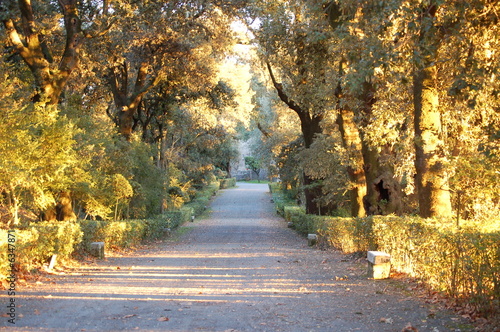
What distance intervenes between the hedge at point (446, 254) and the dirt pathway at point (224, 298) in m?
0.45

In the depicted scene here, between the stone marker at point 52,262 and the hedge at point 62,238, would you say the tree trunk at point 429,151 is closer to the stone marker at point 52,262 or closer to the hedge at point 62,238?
the hedge at point 62,238

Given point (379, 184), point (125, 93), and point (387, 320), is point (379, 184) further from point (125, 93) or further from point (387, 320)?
point (125, 93)

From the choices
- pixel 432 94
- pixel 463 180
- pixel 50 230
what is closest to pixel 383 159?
pixel 463 180

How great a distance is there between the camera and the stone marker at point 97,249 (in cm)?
1466

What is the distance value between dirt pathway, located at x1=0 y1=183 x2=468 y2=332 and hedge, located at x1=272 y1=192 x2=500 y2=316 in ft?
1.48

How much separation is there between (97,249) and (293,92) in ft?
36.6

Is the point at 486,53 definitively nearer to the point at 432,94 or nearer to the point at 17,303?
the point at 432,94

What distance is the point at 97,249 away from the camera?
14680 millimetres

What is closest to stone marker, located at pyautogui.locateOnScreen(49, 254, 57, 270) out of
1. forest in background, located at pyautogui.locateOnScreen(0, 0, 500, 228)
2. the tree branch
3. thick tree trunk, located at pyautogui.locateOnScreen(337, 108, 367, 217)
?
forest in background, located at pyautogui.locateOnScreen(0, 0, 500, 228)

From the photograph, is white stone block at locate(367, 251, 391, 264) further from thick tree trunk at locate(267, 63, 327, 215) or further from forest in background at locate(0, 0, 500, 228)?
thick tree trunk at locate(267, 63, 327, 215)

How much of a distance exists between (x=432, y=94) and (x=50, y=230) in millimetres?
8558

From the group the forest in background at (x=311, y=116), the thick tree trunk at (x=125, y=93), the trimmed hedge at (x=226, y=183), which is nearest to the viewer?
the forest in background at (x=311, y=116)

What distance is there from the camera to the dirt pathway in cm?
670

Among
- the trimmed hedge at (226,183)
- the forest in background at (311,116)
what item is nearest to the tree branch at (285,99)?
the forest in background at (311,116)
